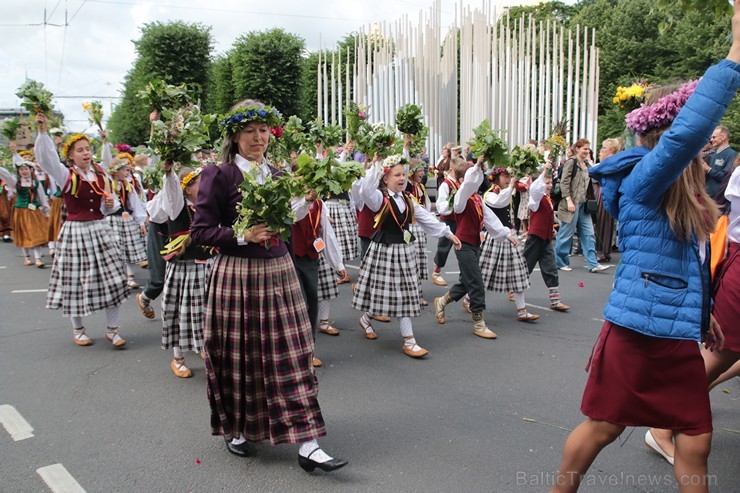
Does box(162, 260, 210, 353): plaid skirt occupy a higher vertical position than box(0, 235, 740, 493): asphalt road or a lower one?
higher

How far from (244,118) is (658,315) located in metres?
2.47

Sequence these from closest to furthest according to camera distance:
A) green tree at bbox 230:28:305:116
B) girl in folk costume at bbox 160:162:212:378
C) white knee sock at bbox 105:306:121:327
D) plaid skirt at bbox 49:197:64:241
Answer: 1. girl in folk costume at bbox 160:162:212:378
2. white knee sock at bbox 105:306:121:327
3. plaid skirt at bbox 49:197:64:241
4. green tree at bbox 230:28:305:116

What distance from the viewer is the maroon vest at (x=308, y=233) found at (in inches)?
202

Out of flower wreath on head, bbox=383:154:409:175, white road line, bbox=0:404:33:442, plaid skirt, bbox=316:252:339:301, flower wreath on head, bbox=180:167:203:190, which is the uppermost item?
flower wreath on head, bbox=383:154:409:175

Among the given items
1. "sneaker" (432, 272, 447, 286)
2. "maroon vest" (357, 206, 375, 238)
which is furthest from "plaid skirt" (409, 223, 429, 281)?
"maroon vest" (357, 206, 375, 238)

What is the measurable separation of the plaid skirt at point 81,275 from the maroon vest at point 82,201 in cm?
7

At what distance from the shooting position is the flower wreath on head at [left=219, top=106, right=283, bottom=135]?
11.1 ft

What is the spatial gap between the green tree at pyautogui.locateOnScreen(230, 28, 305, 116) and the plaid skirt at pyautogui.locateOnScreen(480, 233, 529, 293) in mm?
25201

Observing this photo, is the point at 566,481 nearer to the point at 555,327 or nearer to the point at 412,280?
the point at 412,280

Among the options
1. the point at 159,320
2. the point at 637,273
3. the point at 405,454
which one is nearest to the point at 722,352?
the point at 637,273

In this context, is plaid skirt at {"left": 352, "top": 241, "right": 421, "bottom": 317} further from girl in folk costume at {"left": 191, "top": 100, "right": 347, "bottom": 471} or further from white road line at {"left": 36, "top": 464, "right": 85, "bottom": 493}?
white road line at {"left": 36, "top": 464, "right": 85, "bottom": 493}

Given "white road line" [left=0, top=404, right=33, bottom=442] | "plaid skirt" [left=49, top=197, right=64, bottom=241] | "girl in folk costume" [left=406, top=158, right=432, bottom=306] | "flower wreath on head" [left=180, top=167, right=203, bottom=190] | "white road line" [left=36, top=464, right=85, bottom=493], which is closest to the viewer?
"white road line" [left=36, top=464, right=85, bottom=493]

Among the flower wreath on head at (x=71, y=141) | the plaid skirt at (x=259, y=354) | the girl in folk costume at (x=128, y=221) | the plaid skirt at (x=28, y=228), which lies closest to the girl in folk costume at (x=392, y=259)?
the plaid skirt at (x=259, y=354)

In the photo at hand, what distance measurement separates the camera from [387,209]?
5.58 metres
